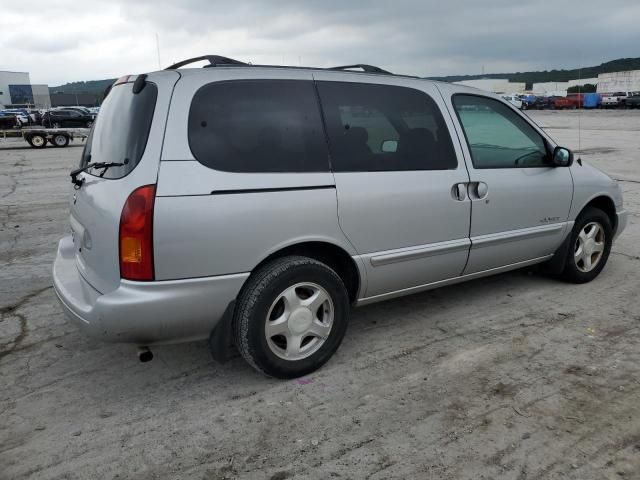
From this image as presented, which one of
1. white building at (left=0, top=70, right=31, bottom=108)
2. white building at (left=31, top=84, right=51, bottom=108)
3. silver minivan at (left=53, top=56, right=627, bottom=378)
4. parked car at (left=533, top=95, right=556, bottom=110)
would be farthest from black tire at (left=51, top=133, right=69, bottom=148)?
white building at (left=0, top=70, right=31, bottom=108)

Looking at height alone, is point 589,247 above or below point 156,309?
below

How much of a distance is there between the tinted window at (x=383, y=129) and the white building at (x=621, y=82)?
2850 inches

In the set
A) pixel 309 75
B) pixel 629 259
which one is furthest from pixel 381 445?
pixel 629 259

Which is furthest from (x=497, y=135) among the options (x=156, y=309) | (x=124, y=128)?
(x=156, y=309)

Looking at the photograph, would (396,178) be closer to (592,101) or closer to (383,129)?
(383,129)

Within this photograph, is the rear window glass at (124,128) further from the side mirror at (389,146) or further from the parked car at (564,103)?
the parked car at (564,103)

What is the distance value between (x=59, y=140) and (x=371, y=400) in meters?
24.7

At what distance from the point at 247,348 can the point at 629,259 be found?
4445 mm

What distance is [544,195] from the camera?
423cm

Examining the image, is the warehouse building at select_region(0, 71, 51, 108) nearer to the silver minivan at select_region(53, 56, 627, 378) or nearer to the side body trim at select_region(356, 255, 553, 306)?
the silver minivan at select_region(53, 56, 627, 378)

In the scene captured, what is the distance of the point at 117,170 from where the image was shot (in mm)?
2766

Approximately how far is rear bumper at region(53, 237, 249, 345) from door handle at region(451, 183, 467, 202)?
163cm

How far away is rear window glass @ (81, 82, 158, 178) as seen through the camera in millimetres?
2705

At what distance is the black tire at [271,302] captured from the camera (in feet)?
9.43
